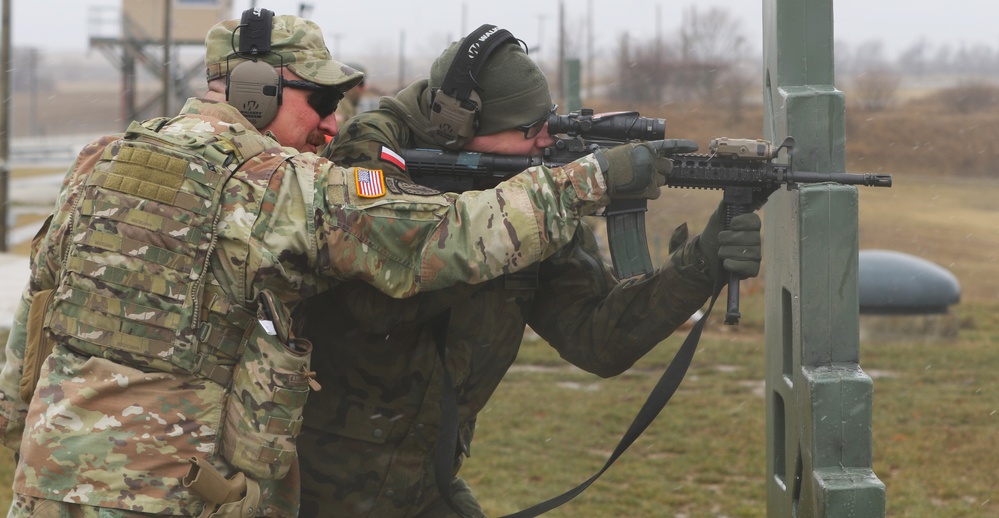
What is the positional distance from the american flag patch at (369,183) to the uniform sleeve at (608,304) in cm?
103

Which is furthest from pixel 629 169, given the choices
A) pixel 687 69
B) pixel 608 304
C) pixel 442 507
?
pixel 687 69

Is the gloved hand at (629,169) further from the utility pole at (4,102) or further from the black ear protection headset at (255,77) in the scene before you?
the utility pole at (4,102)

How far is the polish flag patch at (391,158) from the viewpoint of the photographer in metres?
3.48

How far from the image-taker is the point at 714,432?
845 cm

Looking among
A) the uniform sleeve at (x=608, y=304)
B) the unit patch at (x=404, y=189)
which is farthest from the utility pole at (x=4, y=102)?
the unit patch at (x=404, y=189)

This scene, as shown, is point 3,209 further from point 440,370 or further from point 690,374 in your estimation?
point 440,370

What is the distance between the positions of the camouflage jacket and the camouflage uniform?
432 millimetres

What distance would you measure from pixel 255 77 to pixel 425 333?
1.02 m

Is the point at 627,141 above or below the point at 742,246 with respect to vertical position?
above

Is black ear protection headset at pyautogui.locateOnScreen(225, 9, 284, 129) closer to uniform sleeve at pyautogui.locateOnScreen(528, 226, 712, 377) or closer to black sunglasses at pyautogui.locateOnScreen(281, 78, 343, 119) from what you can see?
black sunglasses at pyautogui.locateOnScreen(281, 78, 343, 119)

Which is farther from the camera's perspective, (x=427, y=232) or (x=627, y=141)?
(x=627, y=141)

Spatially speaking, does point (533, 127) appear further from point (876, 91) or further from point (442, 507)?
point (876, 91)

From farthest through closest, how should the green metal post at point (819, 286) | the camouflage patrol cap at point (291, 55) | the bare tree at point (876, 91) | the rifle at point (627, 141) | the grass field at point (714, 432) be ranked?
the bare tree at point (876, 91)
the grass field at point (714, 432)
the rifle at point (627, 141)
the green metal post at point (819, 286)
the camouflage patrol cap at point (291, 55)

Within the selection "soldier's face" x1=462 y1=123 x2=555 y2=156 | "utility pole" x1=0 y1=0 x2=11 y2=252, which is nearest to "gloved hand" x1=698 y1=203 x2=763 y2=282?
"soldier's face" x1=462 y1=123 x2=555 y2=156
